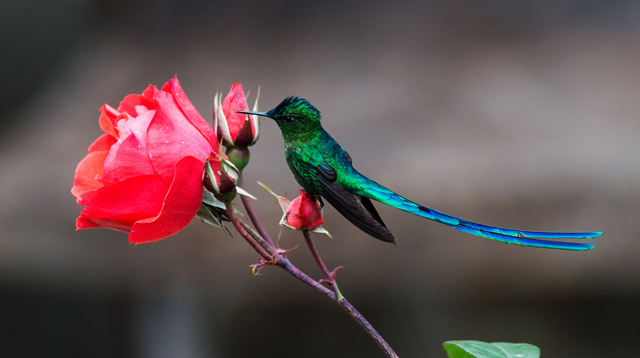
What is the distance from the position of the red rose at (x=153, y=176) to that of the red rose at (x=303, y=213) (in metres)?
0.04

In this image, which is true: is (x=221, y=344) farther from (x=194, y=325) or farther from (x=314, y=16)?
(x=314, y=16)

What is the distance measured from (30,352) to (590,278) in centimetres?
111

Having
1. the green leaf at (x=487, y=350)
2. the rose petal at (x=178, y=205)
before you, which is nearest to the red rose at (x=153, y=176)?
the rose petal at (x=178, y=205)

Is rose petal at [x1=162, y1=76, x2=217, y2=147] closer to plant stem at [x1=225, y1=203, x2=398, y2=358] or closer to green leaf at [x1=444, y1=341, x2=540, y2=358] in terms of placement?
plant stem at [x1=225, y1=203, x2=398, y2=358]

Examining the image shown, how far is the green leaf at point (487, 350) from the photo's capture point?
0.23 metres

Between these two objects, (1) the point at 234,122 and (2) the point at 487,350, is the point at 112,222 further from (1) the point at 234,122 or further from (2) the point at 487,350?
(2) the point at 487,350

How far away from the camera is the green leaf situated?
0.23 metres

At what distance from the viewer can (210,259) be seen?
896mm

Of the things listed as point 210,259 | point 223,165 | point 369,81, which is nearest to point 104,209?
point 223,165

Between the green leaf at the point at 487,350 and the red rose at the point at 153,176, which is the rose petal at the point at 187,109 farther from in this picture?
the green leaf at the point at 487,350

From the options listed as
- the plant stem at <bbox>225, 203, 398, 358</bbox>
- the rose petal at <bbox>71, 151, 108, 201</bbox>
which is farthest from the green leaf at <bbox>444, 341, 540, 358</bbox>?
the rose petal at <bbox>71, 151, 108, 201</bbox>

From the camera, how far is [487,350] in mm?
237

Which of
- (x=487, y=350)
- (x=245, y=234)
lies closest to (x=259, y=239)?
(x=245, y=234)

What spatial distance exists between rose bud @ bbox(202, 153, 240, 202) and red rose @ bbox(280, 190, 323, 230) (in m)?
0.02
